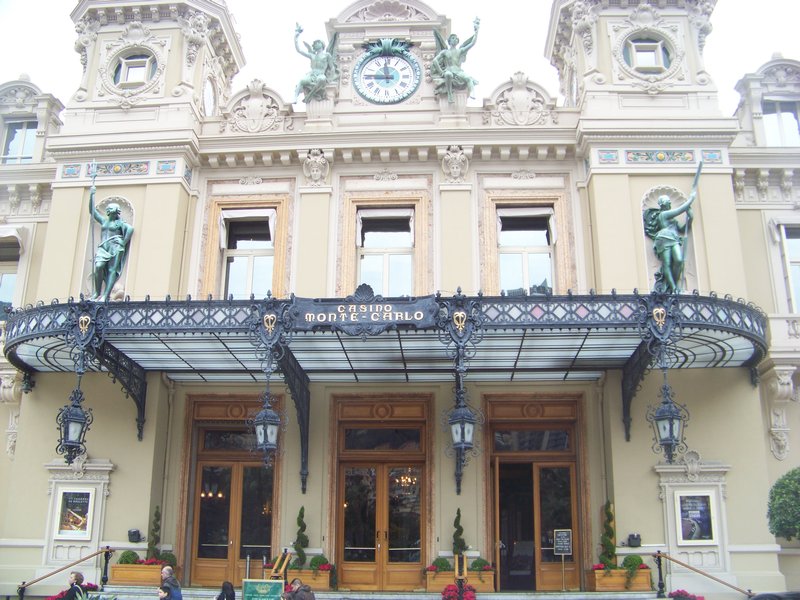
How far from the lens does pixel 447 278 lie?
18422mm

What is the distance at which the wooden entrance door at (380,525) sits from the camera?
688 inches

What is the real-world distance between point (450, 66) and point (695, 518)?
1147cm

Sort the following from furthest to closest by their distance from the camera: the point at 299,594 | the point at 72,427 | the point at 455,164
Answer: the point at 455,164 → the point at 72,427 → the point at 299,594

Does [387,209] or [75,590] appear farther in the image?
[387,209]

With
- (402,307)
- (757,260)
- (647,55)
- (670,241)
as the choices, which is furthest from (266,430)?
(647,55)

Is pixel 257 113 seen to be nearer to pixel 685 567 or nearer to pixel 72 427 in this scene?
pixel 72 427

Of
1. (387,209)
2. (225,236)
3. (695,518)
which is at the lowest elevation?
(695,518)

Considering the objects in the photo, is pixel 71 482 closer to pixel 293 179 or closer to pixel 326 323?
pixel 326 323

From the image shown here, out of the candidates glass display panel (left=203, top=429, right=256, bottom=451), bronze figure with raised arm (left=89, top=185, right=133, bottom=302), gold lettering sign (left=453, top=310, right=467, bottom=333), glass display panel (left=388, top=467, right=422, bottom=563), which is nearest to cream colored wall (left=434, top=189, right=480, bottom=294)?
gold lettering sign (left=453, top=310, right=467, bottom=333)

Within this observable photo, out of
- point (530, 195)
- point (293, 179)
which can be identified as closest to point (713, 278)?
point (530, 195)

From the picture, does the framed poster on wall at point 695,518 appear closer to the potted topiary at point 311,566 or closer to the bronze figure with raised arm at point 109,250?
the potted topiary at point 311,566

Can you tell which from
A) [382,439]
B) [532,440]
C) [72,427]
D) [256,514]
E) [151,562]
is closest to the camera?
[72,427]

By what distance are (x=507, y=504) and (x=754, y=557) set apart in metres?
5.05

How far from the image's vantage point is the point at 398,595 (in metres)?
15.2
